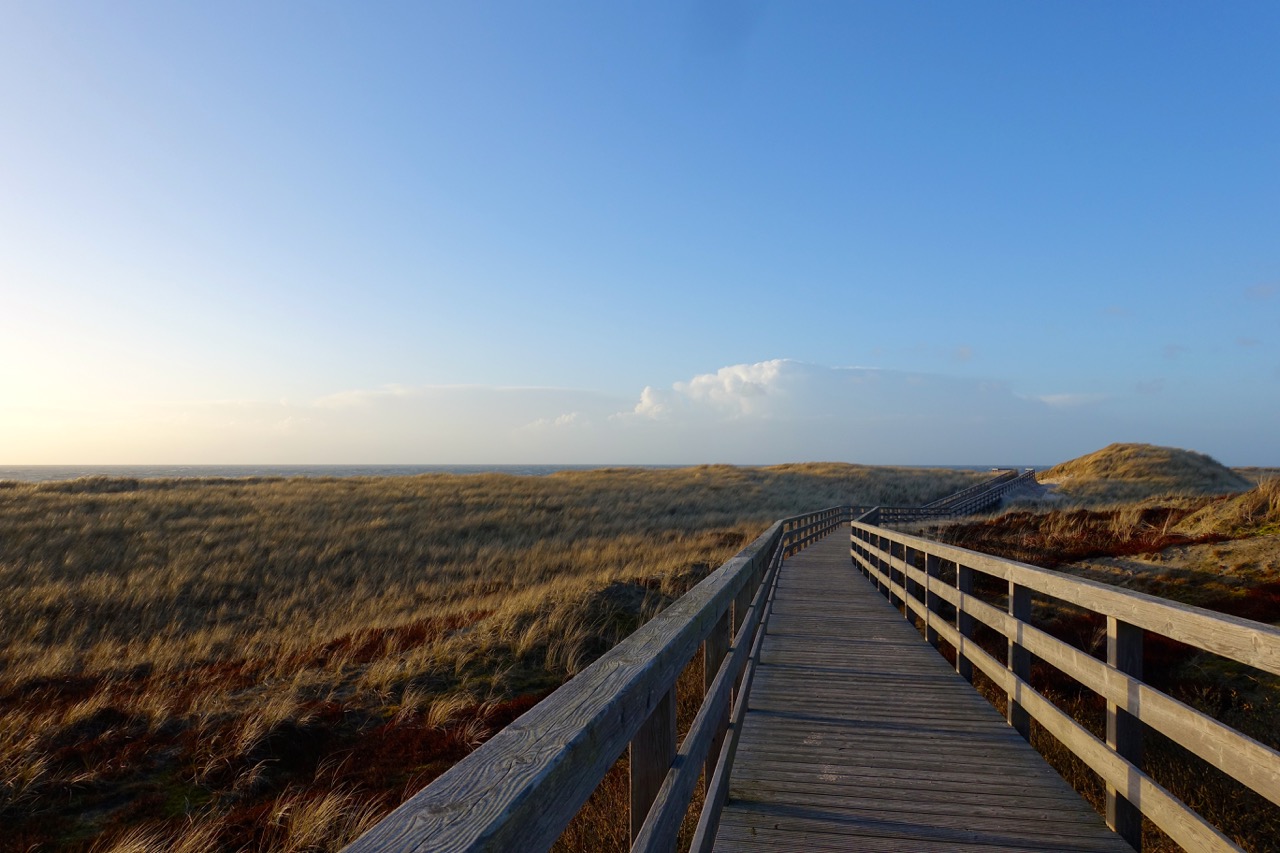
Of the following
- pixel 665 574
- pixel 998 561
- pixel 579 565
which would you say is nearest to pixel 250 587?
pixel 579 565

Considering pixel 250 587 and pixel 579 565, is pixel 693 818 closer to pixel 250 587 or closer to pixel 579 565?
pixel 579 565

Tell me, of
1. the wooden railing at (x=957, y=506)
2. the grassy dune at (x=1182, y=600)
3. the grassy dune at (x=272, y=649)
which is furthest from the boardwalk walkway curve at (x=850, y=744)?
the wooden railing at (x=957, y=506)

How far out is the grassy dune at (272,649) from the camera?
18.7 ft

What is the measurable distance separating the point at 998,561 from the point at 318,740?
644 cm

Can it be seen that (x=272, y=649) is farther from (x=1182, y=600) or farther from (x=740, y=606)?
(x=1182, y=600)

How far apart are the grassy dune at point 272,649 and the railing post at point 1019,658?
2963 millimetres

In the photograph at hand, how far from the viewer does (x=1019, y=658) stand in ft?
16.3

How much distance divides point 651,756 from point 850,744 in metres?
3.19

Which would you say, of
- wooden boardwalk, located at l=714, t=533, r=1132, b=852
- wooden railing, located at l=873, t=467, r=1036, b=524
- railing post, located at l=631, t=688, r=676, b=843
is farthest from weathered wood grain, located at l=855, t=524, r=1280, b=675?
wooden railing, located at l=873, t=467, r=1036, b=524

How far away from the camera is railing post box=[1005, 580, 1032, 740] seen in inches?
194

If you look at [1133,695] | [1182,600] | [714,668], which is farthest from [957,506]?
[714,668]

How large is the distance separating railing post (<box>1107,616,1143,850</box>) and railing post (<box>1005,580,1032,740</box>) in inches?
56.1

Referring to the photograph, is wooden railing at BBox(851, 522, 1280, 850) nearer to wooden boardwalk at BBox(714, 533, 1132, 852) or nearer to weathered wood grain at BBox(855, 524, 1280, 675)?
weathered wood grain at BBox(855, 524, 1280, 675)

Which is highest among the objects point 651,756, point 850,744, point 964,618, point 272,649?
point 651,756
